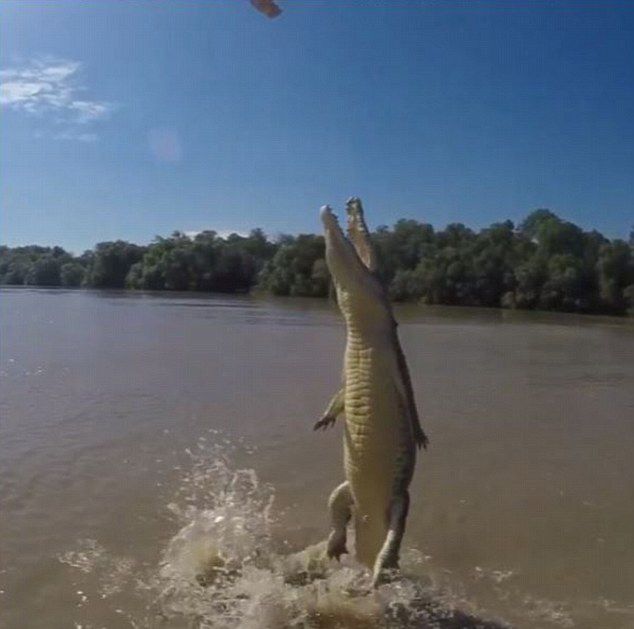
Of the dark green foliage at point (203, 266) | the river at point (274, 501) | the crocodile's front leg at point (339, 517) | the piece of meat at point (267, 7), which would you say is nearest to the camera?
the piece of meat at point (267, 7)

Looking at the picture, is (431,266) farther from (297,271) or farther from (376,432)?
(376,432)

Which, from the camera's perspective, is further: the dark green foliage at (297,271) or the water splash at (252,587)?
the dark green foliage at (297,271)

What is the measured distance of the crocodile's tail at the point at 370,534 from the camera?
5.12 metres

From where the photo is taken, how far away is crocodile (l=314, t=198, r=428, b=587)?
486 cm

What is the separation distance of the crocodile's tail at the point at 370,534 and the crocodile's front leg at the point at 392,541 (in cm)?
8

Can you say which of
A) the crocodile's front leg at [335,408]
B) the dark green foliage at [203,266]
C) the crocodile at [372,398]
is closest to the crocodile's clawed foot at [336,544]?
the crocodile at [372,398]

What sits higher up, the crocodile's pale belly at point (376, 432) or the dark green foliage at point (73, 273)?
the dark green foliage at point (73, 273)

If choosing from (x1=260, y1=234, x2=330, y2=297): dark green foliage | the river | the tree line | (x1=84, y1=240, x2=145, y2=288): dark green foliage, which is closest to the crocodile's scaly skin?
the river

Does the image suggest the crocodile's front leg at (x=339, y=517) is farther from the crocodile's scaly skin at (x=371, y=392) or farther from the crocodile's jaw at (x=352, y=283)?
the crocodile's jaw at (x=352, y=283)

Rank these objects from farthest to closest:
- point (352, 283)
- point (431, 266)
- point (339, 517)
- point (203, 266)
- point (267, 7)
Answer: point (203, 266) < point (431, 266) < point (339, 517) < point (352, 283) < point (267, 7)

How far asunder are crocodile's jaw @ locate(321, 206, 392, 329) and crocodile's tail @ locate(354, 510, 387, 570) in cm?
110

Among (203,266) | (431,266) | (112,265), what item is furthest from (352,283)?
(112,265)

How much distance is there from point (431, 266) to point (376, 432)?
54.6 m

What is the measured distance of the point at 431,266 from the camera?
5900cm
